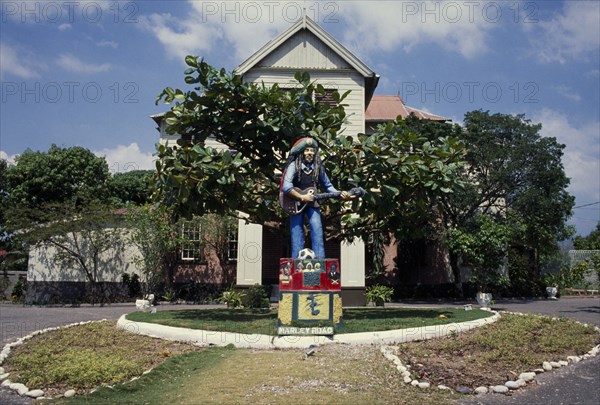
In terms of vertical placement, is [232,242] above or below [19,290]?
above

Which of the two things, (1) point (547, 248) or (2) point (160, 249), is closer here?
(2) point (160, 249)

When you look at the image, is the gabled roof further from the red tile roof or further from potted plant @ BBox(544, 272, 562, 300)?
potted plant @ BBox(544, 272, 562, 300)

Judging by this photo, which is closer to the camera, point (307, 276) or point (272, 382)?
point (272, 382)

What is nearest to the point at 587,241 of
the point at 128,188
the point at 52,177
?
the point at 128,188

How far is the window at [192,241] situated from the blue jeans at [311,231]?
13.7 metres

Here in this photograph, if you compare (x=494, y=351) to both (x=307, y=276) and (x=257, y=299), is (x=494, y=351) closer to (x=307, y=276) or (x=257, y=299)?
(x=307, y=276)

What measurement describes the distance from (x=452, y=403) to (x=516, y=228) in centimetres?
1716

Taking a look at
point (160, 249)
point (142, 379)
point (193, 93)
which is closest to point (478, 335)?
point (142, 379)

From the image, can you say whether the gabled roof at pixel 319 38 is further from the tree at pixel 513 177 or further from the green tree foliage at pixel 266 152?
the green tree foliage at pixel 266 152

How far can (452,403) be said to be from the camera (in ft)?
20.8

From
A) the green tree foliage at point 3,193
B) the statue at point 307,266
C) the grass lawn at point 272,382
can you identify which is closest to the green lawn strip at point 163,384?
the grass lawn at point 272,382

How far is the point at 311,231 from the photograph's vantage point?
10.5 metres

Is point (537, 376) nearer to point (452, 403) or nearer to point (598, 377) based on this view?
point (598, 377)

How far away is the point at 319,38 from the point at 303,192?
13.5m
